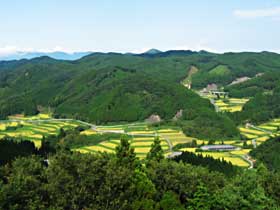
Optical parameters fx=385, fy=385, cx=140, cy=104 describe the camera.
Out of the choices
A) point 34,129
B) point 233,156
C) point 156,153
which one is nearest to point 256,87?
point 34,129

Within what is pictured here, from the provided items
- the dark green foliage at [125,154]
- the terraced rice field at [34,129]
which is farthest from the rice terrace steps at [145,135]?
the dark green foliage at [125,154]

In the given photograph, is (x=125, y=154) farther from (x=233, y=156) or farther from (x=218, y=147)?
(x=218, y=147)

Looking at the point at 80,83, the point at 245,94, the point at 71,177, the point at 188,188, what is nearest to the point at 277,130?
the point at 245,94

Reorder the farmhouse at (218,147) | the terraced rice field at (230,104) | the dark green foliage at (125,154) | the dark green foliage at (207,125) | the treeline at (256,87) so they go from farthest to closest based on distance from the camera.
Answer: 1. the treeline at (256,87)
2. the terraced rice field at (230,104)
3. the dark green foliage at (207,125)
4. the farmhouse at (218,147)
5. the dark green foliage at (125,154)

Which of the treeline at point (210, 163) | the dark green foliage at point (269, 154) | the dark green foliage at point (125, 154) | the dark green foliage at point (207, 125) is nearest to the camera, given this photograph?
the dark green foliage at point (125, 154)

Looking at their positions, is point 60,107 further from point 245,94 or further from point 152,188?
point 152,188

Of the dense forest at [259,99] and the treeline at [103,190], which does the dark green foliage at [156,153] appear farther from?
the dense forest at [259,99]

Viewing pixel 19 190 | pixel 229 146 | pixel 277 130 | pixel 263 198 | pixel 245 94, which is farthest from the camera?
pixel 245 94
